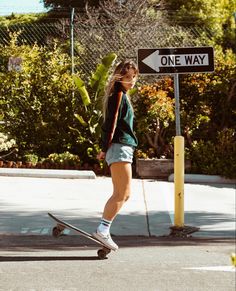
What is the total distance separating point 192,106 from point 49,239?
6679 mm

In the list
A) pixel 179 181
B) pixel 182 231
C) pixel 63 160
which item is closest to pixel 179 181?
pixel 179 181

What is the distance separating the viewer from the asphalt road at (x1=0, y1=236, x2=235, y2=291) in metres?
5.27

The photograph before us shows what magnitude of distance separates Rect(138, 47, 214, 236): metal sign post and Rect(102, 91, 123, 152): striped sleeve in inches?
64.5

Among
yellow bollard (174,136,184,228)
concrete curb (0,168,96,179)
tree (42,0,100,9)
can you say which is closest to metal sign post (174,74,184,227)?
yellow bollard (174,136,184,228)

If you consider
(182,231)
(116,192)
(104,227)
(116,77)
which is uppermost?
(116,77)

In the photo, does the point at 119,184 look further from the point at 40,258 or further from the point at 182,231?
the point at 182,231

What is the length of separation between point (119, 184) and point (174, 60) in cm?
218

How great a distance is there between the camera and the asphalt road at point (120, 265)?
527cm

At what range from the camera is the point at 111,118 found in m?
5.90

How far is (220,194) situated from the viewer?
10.6 metres

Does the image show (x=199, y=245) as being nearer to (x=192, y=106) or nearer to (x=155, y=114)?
(x=155, y=114)

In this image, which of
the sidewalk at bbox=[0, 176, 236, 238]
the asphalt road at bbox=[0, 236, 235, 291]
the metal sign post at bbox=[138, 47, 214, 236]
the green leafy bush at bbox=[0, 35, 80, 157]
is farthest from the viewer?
the green leafy bush at bbox=[0, 35, 80, 157]

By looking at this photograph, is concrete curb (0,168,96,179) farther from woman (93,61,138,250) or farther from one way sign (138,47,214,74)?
woman (93,61,138,250)

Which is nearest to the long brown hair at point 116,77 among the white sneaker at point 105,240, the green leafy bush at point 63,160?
the white sneaker at point 105,240
